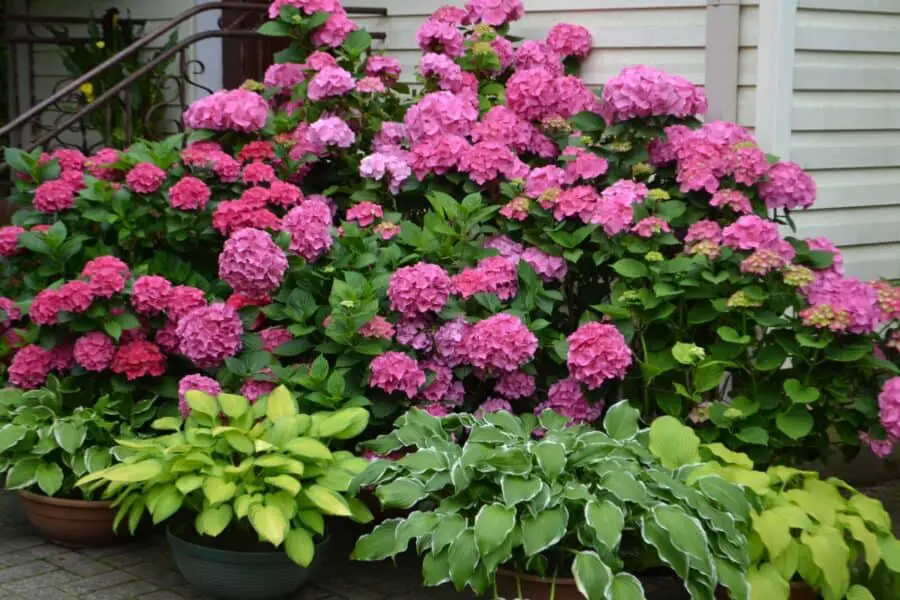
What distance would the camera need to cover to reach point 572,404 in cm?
502

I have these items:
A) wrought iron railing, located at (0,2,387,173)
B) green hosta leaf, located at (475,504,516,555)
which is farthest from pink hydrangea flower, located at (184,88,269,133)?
green hosta leaf, located at (475,504,516,555)

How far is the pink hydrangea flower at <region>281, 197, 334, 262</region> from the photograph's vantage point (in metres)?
5.12

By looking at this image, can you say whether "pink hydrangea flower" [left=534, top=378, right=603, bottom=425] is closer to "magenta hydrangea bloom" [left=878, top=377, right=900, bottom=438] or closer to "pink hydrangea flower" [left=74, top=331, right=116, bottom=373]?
"magenta hydrangea bloom" [left=878, top=377, right=900, bottom=438]

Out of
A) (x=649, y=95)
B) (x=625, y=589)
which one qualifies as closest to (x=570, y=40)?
(x=649, y=95)

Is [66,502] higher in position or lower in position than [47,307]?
→ lower

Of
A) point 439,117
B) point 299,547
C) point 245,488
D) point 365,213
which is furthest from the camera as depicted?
point 439,117

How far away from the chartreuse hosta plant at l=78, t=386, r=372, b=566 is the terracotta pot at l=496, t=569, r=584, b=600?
55 cm

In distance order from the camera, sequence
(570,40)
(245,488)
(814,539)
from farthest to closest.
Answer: (570,40)
(245,488)
(814,539)

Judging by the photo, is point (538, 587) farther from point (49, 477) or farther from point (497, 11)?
point (497, 11)

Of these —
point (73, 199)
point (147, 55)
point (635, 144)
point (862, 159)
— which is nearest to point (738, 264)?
point (635, 144)

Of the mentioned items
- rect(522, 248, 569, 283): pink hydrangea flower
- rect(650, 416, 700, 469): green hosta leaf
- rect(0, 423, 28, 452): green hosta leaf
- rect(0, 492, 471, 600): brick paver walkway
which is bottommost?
rect(0, 492, 471, 600): brick paver walkway

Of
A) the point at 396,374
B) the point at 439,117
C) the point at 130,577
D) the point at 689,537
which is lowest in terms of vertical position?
the point at 130,577

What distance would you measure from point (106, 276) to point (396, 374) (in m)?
1.16

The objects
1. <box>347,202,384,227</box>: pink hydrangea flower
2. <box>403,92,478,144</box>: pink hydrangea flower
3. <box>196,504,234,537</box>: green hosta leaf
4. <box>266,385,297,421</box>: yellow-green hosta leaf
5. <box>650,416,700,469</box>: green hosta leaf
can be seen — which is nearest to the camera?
<box>196,504,234,537</box>: green hosta leaf
